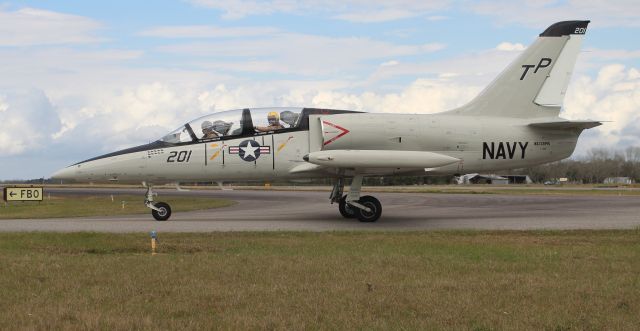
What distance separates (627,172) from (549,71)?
141 metres

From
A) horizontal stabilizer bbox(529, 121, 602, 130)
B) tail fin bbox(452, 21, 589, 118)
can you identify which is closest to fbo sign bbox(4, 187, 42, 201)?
tail fin bbox(452, 21, 589, 118)

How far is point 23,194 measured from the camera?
42344 millimetres

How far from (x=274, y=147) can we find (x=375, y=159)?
316cm

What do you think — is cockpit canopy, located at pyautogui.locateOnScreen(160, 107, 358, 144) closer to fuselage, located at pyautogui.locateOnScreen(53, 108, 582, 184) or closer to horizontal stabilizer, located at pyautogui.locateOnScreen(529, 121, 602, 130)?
fuselage, located at pyautogui.locateOnScreen(53, 108, 582, 184)

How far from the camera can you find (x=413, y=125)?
21438mm

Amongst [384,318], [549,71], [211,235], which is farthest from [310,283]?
[549,71]

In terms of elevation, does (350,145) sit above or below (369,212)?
above

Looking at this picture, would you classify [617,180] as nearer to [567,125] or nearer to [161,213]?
[567,125]

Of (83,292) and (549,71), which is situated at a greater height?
(549,71)

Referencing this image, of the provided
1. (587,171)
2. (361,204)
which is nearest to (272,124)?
(361,204)

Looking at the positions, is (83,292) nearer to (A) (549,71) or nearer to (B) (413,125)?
(B) (413,125)

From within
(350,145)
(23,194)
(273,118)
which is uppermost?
(273,118)

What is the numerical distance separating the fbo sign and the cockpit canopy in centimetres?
2386

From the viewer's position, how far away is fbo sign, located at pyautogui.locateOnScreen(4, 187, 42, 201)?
137 ft
